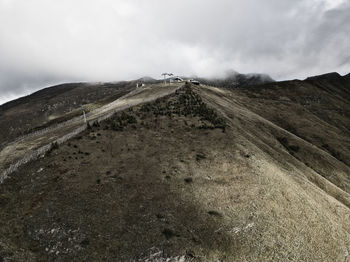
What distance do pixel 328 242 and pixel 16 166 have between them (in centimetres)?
3573

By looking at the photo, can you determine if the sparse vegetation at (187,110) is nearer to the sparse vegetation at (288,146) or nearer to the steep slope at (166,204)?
the steep slope at (166,204)

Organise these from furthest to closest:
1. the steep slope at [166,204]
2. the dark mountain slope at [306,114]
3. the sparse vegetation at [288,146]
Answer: the dark mountain slope at [306,114], the sparse vegetation at [288,146], the steep slope at [166,204]

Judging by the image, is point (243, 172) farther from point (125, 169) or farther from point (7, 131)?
point (7, 131)

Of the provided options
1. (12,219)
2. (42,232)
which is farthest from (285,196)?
(12,219)

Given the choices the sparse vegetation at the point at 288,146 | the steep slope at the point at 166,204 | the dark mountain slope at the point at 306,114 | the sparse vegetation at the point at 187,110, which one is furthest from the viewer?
the dark mountain slope at the point at 306,114

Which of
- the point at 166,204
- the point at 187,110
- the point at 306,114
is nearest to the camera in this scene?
the point at 166,204

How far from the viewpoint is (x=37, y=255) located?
66.0ft

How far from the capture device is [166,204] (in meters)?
26.0

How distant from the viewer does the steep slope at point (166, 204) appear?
70.4 ft

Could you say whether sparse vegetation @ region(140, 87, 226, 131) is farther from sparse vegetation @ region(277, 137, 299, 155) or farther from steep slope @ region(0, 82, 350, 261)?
sparse vegetation @ region(277, 137, 299, 155)

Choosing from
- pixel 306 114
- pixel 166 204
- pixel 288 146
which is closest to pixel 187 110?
pixel 288 146

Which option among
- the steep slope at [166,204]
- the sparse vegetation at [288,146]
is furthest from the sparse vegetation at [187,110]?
the sparse vegetation at [288,146]

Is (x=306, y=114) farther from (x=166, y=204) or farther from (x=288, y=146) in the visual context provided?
(x=166, y=204)

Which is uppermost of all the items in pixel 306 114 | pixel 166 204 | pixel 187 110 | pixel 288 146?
→ pixel 187 110
